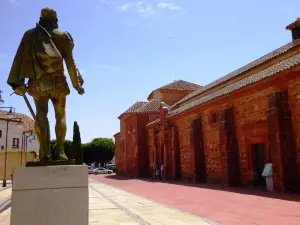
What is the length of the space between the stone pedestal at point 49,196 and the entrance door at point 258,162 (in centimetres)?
1245

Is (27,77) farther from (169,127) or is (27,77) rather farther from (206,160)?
(169,127)

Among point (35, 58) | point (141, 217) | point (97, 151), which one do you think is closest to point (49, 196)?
point (35, 58)

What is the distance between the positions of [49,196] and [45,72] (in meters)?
1.63

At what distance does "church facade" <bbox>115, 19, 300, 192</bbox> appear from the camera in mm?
11723

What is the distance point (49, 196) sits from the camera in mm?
3486

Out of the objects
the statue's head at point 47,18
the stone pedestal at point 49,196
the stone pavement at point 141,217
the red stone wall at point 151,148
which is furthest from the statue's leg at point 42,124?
the red stone wall at point 151,148

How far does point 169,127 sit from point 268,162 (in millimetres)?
11207

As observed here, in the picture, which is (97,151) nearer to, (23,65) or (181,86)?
(181,86)

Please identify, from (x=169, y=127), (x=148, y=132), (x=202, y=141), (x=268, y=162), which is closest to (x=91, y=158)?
(x=148, y=132)

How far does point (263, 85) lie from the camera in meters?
13.2

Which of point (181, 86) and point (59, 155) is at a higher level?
point (181, 86)

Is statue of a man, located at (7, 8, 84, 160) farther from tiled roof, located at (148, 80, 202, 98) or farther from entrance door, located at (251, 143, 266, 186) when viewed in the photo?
tiled roof, located at (148, 80, 202, 98)

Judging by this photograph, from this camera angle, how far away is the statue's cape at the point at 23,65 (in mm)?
4070

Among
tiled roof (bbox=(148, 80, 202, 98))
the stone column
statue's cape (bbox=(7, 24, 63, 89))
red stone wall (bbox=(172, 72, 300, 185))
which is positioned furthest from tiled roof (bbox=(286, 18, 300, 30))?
tiled roof (bbox=(148, 80, 202, 98))
